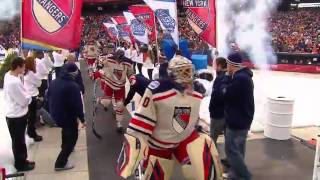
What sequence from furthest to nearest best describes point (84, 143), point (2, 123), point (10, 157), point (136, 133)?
point (2, 123)
point (84, 143)
point (10, 157)
point (136, 133)

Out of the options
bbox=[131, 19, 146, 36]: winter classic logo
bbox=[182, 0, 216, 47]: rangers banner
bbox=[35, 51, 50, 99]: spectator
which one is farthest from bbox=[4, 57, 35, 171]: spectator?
bbox=[131, 19, 146, 36]: winter classic logo

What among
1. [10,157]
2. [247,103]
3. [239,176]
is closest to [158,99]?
[247,103]

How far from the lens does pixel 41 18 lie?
18.2 ft

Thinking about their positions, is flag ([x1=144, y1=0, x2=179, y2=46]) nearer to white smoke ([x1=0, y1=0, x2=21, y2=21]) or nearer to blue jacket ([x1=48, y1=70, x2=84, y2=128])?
blue jacket ([x1=48, y1=70, x2=84, y2=128])

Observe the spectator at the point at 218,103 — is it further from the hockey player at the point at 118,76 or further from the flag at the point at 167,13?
the hockey player at the point at 118,76

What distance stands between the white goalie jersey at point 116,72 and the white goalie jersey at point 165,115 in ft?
16.1

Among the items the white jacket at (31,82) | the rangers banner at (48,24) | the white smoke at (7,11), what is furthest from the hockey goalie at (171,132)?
the white smoke at (7,11)

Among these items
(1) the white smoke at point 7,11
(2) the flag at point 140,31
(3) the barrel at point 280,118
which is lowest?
(3) the barrel at point 280,118

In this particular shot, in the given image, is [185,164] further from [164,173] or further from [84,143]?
Answer: [84,143]

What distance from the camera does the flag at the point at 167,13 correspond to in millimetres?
8336

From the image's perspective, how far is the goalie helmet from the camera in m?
4.12

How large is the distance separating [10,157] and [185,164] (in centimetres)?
434

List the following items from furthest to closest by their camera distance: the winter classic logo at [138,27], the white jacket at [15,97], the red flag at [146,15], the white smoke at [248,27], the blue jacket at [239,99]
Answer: the white smoke at [248,27], the red flag at [146,15], the winter classic logo at [138,27], the white jacket at [15,97], the blue jacket at [239,99]

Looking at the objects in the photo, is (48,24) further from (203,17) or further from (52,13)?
(203,17)
